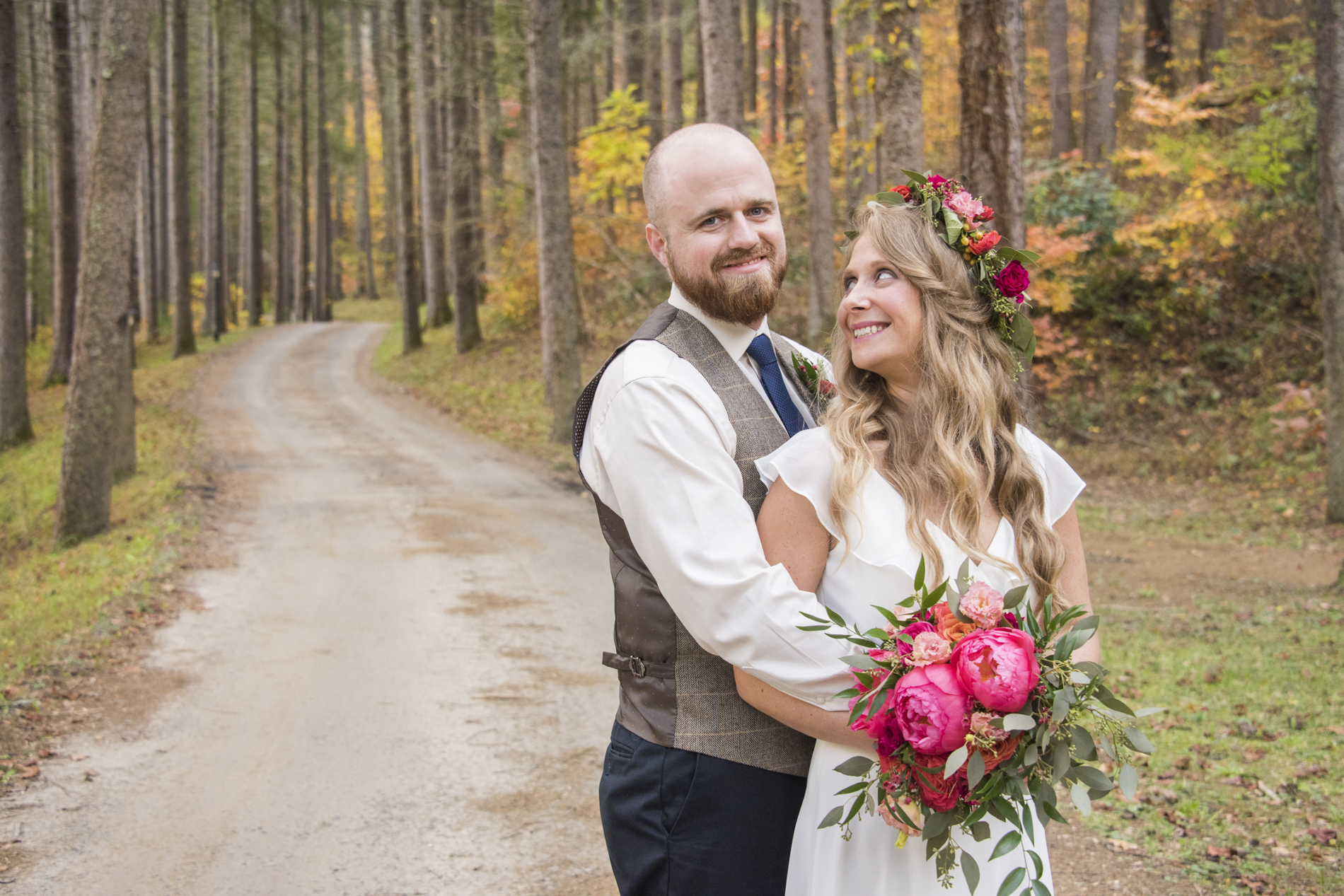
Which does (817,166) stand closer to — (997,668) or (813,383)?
(813,383)

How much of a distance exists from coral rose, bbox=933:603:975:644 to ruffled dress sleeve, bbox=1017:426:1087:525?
439 millimetres

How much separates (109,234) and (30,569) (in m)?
3.59

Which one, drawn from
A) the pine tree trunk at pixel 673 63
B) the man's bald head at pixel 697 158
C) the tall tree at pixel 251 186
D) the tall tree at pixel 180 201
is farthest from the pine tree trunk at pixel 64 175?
the man's bald head at pixel 697 158

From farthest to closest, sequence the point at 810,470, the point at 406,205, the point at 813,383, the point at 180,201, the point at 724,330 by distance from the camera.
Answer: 1. the point at 406,205
2. the point at 180,201
3. the point at 813,383
4. the point at 724,330
5. the point at 810,470

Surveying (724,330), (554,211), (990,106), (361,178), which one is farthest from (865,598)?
(361,178)

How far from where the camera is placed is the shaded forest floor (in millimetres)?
4371

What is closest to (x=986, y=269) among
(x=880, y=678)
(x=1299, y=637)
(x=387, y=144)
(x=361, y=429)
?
(x=880, y=678)

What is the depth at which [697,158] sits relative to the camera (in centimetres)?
246

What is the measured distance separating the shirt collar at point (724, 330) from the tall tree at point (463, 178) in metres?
20.6

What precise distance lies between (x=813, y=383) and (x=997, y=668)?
1.10 metres

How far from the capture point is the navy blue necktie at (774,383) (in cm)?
253

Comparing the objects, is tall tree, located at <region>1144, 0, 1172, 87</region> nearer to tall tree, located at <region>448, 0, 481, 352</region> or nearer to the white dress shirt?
tall tree, located at <region>448, 0, 481, 352</region>

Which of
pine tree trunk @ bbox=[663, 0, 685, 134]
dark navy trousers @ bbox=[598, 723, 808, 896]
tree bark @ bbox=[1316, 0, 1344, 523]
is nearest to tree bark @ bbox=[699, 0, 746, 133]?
tree bark @ bbox=[1316, 0, 1344, 523]

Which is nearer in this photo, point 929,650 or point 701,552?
point 929,650
